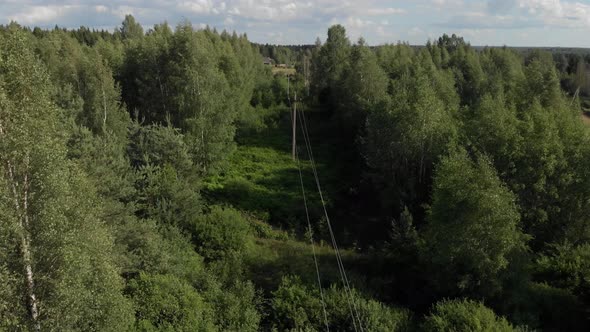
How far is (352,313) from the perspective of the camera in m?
18.1

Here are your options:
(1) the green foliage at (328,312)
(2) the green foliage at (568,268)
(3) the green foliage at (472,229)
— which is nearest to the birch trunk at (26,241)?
(1) the green foliage at (328,312)

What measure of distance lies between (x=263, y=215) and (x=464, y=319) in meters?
15.8

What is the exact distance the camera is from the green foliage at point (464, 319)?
16.2 meters

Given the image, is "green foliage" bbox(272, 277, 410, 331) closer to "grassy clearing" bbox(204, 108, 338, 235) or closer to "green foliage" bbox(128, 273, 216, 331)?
"green foliage" bbox(128, 273, 216, 331)

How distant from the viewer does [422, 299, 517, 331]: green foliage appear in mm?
16188

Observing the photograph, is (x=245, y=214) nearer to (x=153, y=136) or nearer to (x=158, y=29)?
(x=153, y=136)

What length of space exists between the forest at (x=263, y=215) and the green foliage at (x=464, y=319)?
0.33 ft

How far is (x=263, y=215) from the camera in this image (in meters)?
29.8

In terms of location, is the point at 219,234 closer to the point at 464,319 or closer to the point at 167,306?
the point at 167,306

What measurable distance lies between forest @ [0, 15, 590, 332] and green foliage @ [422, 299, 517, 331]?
10 centimetres

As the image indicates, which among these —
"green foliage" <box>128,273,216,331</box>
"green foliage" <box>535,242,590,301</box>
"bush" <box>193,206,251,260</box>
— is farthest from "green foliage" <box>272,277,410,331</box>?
"green foliage" <box>535,242,590,301</box>

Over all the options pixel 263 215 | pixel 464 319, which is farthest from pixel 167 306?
pixel 263 215

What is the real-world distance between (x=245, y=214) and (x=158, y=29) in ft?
96.5

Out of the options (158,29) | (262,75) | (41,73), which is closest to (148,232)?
(41,73)
